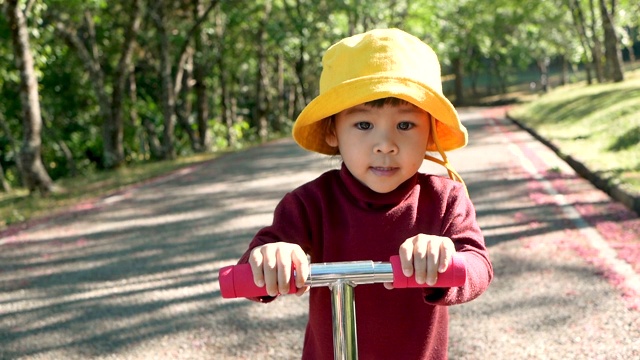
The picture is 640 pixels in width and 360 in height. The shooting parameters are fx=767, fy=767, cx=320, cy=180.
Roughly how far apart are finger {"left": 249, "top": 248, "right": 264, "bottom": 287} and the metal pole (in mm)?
170

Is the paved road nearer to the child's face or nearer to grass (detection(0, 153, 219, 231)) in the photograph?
grass (detection(0, 153, 219, 231))

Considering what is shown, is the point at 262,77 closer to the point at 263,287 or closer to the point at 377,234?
the point at 377,234

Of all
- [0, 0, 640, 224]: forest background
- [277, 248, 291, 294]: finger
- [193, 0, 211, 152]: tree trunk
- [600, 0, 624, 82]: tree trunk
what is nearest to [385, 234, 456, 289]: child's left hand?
[277, 248, 291, 294]: finger

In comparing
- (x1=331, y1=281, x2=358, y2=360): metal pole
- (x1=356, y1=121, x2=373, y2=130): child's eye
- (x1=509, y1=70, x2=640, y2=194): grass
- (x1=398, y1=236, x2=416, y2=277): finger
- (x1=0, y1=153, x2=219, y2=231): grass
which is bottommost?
(x1=509, y1=70, x2=640, y2=194): grass

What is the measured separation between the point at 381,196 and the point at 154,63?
24628 mm

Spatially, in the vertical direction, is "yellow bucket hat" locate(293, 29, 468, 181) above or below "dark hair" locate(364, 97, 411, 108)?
above

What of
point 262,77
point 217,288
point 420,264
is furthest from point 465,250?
point 262,77

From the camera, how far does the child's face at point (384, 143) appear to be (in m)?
2.18

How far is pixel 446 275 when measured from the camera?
171 cm

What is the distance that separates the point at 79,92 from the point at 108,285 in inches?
803

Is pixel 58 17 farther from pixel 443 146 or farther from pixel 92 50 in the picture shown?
pixel 443 146

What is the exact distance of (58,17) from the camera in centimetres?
1711

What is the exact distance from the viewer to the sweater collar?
2.24 m

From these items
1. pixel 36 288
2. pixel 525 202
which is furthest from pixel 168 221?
pixel 525 202
